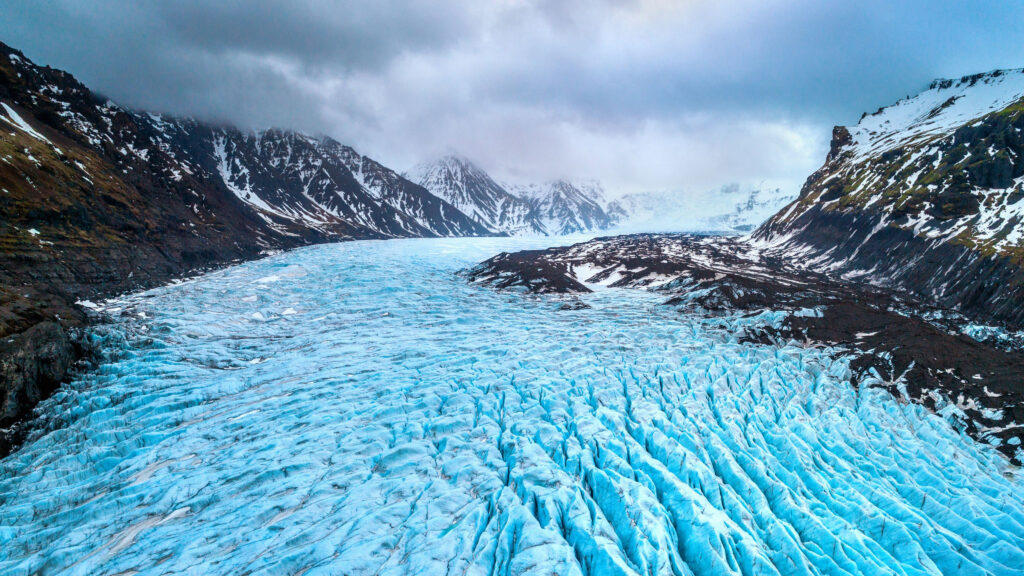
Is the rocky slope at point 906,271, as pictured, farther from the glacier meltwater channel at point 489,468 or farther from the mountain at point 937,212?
the glacier meltwater channel at point 489,468

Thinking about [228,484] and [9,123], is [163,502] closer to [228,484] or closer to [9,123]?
[228,484]

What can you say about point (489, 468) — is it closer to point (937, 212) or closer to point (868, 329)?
point (868, 329)

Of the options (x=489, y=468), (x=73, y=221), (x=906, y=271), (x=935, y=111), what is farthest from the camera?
(x=935, y=111)

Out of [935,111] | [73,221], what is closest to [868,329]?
[73,221]

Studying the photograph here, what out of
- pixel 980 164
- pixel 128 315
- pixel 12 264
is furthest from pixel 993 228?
pixel 12 264

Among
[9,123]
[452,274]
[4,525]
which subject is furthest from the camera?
[452,274]
